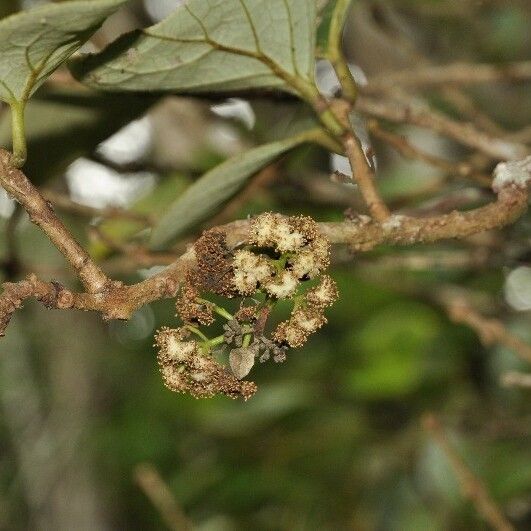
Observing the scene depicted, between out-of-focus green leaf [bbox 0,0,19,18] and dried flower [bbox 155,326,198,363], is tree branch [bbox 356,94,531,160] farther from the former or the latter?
out-of-focus green leaf [bbox 0,0,19,18]

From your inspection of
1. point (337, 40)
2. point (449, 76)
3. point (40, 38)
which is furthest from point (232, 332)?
point (449, 76)


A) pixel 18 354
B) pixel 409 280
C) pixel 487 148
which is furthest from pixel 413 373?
pixel 18 354

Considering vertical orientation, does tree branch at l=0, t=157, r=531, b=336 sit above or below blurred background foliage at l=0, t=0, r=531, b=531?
above

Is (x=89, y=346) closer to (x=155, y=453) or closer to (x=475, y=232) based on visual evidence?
(x=155, y=453)

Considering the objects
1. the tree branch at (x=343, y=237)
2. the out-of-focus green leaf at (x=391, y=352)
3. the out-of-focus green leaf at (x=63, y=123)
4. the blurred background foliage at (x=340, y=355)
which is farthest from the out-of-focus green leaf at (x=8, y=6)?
the tree branch at (x=343, y=237)

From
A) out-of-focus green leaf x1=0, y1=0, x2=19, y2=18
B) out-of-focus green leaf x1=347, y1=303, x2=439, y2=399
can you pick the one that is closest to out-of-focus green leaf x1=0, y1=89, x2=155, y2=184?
out-of-focus green leaf x1=0, y1=0, x2=19, y2=18

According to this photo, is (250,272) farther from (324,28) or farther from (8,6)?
(8,6)
